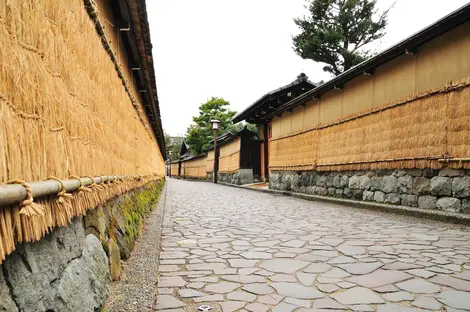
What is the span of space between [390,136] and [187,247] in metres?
6.81

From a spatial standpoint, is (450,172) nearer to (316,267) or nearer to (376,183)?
(376,183)

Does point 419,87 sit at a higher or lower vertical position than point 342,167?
higher

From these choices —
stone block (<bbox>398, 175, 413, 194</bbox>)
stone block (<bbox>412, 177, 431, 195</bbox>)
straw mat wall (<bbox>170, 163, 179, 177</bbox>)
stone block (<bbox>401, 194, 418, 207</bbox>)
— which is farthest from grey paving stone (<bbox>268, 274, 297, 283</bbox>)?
straw mat wall (<bbox>170, 163, 179, 177</bbox>)

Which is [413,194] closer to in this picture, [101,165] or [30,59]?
[101,165]

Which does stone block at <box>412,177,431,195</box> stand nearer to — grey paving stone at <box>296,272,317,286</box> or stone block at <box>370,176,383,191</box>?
stone block at <box>370,176,383,191</box>

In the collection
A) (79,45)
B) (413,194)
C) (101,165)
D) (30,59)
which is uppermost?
(79,45)

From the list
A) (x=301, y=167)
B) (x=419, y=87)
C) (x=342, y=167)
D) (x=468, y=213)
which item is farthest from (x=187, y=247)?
(x=301, y=167)

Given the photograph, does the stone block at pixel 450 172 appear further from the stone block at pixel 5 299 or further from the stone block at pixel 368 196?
the stone block at pixel 5 299

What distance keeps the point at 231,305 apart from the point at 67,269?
1430 millimetres

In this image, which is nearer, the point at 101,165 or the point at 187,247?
the point at 101,165

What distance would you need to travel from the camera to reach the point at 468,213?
6.70 metres

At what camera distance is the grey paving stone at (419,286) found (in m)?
3.12

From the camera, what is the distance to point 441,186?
291 inches

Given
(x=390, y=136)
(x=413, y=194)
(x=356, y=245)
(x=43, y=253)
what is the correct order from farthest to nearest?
(x=390, y=136), (x=413, y=194), (x=356, y=245), (x=43, y=253)
